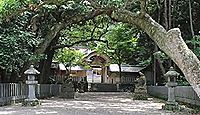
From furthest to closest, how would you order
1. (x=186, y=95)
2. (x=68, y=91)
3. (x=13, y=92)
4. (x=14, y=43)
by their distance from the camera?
1. (x=68, y=91)
2. (x=186, y=95)
3. (x=13, y=92)
4. (x=14, y=43)

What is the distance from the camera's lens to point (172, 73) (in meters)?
13.0

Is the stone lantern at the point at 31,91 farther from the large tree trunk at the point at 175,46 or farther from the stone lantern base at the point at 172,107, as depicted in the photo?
the stone lantern base at the point at 172,107

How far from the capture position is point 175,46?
9.31 meters

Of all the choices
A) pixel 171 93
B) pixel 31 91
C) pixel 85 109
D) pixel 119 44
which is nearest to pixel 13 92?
pixel 31 91

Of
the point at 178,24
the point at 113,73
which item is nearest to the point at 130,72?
the point at 113,73

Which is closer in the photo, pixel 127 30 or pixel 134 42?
pixel 127 30

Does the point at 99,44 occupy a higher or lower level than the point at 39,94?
higher

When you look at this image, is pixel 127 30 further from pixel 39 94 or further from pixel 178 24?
pixel 39 94

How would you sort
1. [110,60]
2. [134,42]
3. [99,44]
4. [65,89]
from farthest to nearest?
1. [110,60]
2. [99,44]
3. [134,42]
4. [65,89]

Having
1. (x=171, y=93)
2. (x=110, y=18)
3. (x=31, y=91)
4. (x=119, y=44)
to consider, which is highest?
(x=119, y=44)

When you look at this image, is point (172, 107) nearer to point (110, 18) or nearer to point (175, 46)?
point (175, 46)

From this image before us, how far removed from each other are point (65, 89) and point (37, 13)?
5.24 meters

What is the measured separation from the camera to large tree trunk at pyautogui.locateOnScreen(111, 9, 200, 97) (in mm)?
8570

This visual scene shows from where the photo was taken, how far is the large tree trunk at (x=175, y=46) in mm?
8570
